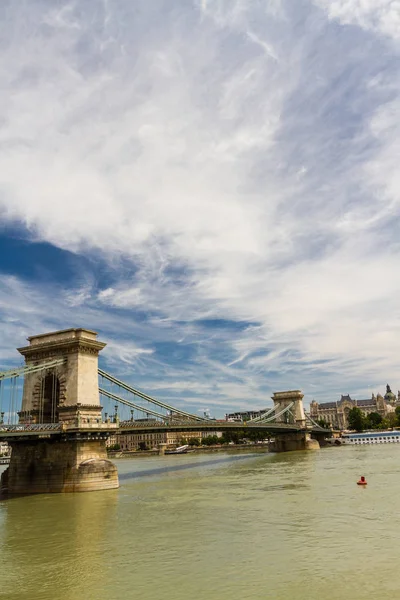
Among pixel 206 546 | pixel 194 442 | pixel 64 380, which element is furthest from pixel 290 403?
pixel 206 546

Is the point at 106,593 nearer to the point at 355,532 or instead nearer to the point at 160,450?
the point at 355,532

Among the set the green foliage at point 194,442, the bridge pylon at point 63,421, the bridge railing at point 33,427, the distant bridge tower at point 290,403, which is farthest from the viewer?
the green foliage at point 194,442

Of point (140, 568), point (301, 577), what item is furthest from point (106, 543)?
point (301, 577)

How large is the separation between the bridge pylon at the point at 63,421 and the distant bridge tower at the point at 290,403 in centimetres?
7038

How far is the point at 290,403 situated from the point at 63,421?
75.9 metres

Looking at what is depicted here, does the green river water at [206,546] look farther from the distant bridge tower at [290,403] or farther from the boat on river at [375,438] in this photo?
the boat on river at [375,438]

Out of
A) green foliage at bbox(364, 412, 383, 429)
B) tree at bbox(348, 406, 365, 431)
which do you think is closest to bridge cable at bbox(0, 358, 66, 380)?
tree at bbox(348, 406, 365, 431)

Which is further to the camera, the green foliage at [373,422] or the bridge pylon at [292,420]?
the green foliage at [373,422]

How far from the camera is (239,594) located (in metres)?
11.7

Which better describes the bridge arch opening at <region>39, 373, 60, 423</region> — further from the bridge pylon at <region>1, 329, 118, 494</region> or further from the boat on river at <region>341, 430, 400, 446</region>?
the boat on river at <region>341, 430, 400, 446</region>

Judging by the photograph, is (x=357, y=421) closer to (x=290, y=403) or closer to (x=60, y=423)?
(x=290, y=403)

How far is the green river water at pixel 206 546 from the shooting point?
1230 cm

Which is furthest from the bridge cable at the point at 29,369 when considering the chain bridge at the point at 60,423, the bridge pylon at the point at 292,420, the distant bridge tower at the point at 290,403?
the distant bridge tower at the point at 290,403

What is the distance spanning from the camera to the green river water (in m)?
12.3
